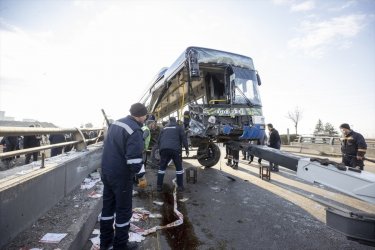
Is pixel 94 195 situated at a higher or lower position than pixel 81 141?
lower

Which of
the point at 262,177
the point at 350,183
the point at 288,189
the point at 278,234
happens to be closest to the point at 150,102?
the point at 262,177

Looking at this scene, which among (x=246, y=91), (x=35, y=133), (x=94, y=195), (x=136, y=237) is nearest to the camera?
(x=35, y=133)

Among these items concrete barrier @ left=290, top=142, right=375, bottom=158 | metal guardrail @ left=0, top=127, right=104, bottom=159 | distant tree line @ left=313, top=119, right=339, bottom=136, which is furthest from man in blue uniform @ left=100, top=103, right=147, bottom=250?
distant tree line @ left=313, top=119, right=339, bottom=136

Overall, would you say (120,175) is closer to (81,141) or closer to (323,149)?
(81,141)

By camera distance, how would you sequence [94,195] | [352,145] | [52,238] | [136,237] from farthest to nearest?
[352,145]
[94,195]
[136,237]
[52,238]

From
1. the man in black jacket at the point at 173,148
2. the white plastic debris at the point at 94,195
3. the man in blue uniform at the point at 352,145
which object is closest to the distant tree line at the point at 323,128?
the man in blue uniform at the point at 352,145

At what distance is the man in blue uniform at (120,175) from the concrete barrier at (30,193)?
2.82ft

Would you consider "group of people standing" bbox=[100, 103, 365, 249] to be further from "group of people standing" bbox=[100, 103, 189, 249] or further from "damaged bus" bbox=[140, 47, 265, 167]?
"damaged bus" bbox=[140, 47, 265, 167]

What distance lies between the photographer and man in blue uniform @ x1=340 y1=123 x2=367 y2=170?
653cm

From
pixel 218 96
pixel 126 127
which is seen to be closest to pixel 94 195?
pixel 126 127

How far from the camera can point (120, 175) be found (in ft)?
10.3

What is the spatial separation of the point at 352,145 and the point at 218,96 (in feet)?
12.8

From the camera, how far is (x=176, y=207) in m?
4.95

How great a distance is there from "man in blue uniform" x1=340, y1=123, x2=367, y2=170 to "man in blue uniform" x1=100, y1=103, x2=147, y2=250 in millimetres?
5983
